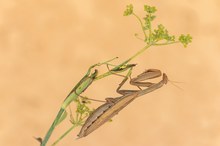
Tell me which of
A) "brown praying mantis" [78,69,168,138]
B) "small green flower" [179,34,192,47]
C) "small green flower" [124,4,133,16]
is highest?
"small green flower" [124,4,133,16]

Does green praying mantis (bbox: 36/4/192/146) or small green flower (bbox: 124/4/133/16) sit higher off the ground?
small green flower (bbox: 124/4/133/16)

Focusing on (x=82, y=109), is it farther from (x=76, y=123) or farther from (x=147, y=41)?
(x=147, y=41)

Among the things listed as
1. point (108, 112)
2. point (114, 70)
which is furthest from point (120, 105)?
point (114, 70)

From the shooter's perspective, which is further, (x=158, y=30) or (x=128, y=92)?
(x=128, y=92)

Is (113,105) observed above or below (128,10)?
below

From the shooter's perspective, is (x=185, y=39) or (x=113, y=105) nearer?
(x=185, y=39)

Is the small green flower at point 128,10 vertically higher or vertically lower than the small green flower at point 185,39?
higher

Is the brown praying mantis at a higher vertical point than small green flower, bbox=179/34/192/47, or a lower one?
lower

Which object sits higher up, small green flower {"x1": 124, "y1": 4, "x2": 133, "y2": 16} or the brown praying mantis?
small green flower {"x1": 124, "y1": 4, "x2": 133, "y2": 16}

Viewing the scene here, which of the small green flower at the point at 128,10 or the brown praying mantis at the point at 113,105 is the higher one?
the small green flower at the point at 128,10

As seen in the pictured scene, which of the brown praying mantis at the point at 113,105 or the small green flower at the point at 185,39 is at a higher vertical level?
the small green flower at the point at 185,39

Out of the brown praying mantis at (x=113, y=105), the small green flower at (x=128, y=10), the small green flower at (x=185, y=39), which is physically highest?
the small green flower at (x=128, y=10)
